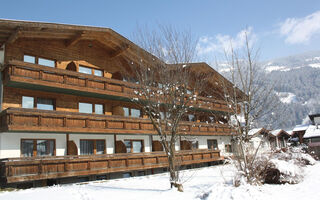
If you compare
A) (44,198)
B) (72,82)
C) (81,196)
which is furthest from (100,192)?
(72,82)

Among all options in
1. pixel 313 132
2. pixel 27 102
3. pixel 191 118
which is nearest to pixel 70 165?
pixel 27 102

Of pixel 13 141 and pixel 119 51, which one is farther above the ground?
pixel 119 51

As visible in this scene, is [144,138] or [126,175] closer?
[126,175]

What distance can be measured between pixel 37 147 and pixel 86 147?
3392 mm

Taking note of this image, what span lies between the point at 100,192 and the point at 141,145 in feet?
35.5

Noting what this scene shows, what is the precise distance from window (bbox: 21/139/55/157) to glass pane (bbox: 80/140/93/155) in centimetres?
207

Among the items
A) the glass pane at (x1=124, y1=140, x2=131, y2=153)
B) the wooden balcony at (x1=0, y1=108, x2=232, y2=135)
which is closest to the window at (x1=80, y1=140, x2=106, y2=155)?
the wooden balcony at (x1=0, y1=108, x2=232, y2=135)

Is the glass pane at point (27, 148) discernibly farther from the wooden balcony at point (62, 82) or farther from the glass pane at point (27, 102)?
the wooden balcony at point (62, 82)

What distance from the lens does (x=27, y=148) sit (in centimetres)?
1725

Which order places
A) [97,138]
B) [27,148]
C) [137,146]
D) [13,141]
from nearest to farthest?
[13,141] < [27,148] < [97,138] < [137,146]

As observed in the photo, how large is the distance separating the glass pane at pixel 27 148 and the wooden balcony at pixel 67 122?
1.71 meters

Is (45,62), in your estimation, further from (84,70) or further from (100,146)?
(100,146)

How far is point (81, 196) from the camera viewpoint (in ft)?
38.6

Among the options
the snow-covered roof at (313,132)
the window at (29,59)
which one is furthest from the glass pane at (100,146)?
the snow-covered roof at (313,132)
